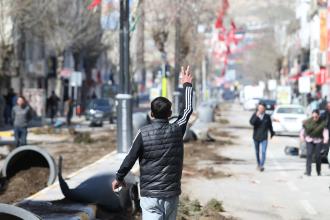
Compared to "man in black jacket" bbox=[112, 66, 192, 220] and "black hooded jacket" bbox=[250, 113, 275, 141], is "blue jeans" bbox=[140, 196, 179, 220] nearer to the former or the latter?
"man in black jacket" bbox=[112, 66, 192, 220]

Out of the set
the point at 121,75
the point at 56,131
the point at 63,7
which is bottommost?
the point at 56,131

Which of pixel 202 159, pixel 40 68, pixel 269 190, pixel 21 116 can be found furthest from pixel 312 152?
pixel 40 68

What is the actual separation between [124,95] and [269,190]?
731 cm

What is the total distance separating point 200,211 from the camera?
12.3 m

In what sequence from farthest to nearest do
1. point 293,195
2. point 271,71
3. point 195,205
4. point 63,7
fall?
point 271,71 → point 63,7 → point 293,195 → point 195,205

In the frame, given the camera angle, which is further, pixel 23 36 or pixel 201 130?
pixel 23 36

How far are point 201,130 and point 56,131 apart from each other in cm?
867

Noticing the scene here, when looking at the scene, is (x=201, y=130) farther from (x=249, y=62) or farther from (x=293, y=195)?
(x=249, y=62)

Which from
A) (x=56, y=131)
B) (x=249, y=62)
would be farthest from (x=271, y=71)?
(x=56, y=131)

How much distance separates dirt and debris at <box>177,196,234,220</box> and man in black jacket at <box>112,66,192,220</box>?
13.2 feet

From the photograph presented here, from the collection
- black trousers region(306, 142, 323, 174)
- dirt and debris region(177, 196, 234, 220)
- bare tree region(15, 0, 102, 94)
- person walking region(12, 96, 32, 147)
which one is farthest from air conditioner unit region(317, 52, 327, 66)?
dirt and debris region(177, 196, 234, 220)

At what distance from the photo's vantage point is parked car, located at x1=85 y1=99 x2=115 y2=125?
47594 millimetres

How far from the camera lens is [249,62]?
15400 centimetres

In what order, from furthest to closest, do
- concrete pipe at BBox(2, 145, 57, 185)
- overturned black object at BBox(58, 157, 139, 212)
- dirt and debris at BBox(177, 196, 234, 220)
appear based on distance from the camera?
concrete pipe at BBox(2, 145, 57, 185) < dirt and debris at BBox(177, 196, 234, 220) < overturned black object at BBox(58, 157, 139, 212)
